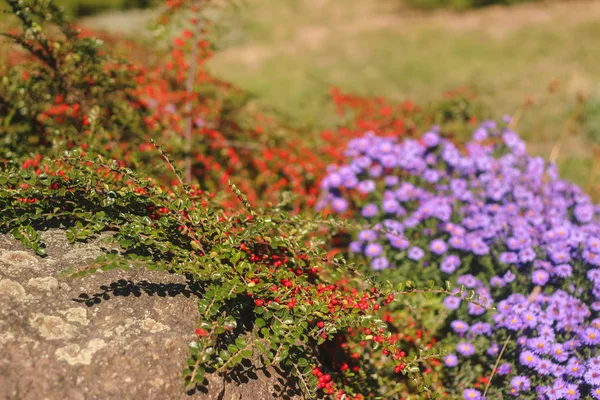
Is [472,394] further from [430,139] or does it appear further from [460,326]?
[430,139]

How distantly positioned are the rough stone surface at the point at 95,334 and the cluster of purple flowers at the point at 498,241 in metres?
1.06

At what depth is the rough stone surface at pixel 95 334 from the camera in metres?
1.80

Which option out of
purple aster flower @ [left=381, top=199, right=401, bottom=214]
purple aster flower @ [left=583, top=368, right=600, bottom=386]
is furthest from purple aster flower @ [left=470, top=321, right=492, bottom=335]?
purple aster flower @ [left=381, top=199, right=401, bottom=214]

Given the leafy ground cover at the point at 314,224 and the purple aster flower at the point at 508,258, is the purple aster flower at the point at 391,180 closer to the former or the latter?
the leafy ground cover at the point at 314,224

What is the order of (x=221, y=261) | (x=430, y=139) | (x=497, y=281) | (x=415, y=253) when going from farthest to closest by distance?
(x=430, y=139) < (x=415, y=253) < (x=497, y=281) < (x=221, y=261)

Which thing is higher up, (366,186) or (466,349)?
(366,186)

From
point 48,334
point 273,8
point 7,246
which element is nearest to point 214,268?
point 48,334

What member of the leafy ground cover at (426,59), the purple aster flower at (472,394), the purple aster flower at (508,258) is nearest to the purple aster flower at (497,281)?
the purple aster flower at (508,258)

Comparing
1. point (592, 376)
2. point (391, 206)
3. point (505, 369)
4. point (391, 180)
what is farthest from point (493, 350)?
→ point (391, 180)

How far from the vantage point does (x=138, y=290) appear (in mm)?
2113

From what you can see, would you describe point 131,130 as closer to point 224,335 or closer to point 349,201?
point 349,201

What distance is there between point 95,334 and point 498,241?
229 centimetres

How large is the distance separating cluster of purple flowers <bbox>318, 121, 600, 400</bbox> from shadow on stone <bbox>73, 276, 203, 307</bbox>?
97cm

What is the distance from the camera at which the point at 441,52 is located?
25.9 ft
